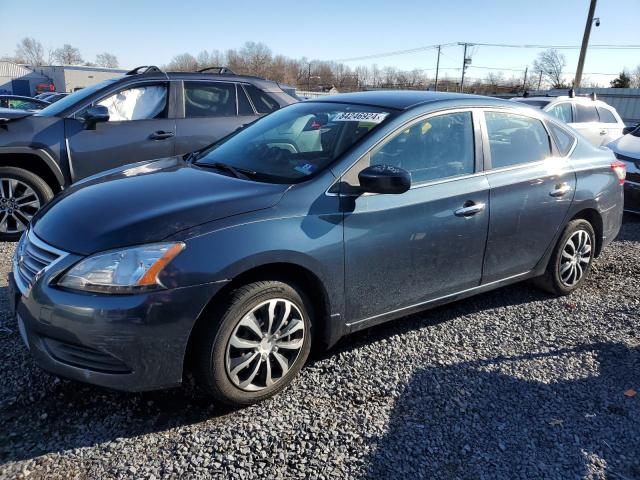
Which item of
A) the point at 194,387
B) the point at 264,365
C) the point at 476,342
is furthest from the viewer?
the point at 476,342

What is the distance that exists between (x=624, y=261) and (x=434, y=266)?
3406 millimetres

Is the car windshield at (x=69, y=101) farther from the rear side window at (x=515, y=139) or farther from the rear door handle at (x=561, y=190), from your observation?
the rear door handle at (x=561, y=190)

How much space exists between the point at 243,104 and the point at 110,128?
1.59m

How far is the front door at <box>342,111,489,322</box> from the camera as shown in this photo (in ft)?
9.91

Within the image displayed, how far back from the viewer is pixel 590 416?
2869mm

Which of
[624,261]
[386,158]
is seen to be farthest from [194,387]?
[624,261]

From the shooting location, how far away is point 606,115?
11359 mm

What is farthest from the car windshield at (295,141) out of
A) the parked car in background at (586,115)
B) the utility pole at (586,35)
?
the utility pole at (586,35)

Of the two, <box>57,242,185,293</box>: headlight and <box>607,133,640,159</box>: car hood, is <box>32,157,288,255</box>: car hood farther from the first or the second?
<box>607,133,640,159</box>: car hood

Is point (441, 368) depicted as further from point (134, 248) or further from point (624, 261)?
point (624, 261)

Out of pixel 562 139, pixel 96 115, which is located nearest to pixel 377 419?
pixel 562 139

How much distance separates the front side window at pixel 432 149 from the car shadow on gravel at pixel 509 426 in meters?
1.28

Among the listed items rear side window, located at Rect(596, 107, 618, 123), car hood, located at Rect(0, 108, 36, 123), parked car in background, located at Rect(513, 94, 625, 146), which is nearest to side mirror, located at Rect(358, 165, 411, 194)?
car hood, located at Rect(0, 108, 36, 123)

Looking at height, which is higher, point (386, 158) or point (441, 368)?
point (386, 158)
